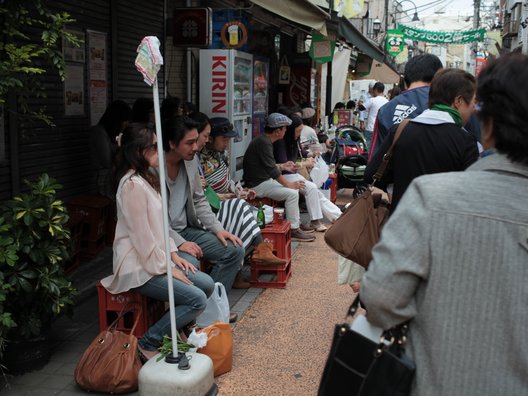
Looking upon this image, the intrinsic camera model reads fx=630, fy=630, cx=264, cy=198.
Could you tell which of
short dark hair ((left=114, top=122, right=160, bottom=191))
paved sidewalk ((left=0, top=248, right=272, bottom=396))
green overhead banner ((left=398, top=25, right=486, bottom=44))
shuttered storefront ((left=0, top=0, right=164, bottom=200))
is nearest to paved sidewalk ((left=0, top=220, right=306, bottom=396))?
paved sidewalk ((left=0, top=248, right=272, bottom=396))

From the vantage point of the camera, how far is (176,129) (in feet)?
15.6

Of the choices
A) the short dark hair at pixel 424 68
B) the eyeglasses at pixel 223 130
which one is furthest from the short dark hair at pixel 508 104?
the eyeglasses at pixel 223 130

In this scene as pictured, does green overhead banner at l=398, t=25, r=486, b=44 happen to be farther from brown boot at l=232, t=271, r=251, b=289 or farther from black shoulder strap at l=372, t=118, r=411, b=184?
black shoulder strap at l=372, t=118, r=411, b=184

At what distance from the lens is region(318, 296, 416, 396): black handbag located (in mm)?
1755

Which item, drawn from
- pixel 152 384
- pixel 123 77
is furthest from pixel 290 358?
Answer: pixel 123 77

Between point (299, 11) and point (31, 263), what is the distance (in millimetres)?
4711

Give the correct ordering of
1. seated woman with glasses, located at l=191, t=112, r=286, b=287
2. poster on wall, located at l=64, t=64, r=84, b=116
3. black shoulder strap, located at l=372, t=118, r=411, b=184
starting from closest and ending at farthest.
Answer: black shoulder strap, located at l=372, t=118, r=411, b=184, seated woman with glasses, located at l=191, t=112, r=286, b=287, poster on wall, located at l=64, t=64, r=84, b=116

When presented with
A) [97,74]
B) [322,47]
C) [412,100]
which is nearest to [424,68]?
[412,100]

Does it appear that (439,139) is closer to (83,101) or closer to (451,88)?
(451,88)

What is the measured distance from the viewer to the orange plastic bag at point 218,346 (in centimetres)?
416

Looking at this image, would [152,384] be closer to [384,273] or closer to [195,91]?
[384,273]

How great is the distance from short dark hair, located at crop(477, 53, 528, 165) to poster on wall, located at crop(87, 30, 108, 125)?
18.2 feet

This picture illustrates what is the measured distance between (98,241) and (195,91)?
3773 millimetres

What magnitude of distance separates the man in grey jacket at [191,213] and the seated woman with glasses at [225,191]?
17.8 inches
